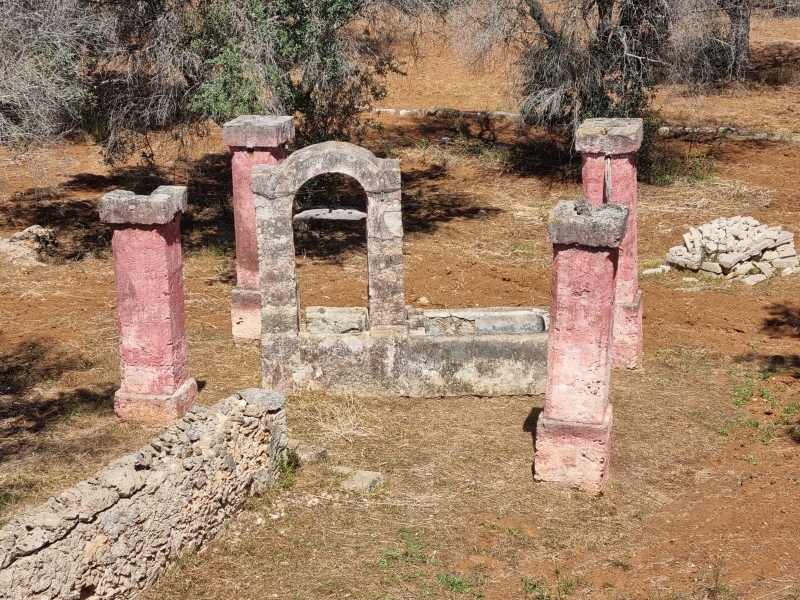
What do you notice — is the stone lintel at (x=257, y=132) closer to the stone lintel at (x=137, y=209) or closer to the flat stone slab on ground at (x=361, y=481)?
the stone lintel at (x=137, y=209)

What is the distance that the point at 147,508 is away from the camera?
23.1 feet

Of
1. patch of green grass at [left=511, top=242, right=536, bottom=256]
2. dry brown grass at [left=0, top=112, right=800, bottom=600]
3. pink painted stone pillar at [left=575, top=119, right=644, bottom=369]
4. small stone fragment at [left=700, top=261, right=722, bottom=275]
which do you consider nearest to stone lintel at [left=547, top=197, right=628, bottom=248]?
pink painted stone pillar at [left=575, top=119, right=644, bottom=369]

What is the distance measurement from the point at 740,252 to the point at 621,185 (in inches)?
168

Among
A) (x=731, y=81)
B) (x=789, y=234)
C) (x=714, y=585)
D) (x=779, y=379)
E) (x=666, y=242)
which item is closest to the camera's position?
(x=714, y=585)

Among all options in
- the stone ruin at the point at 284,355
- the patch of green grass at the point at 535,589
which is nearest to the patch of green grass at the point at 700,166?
the stone ruin at the point at 284,355

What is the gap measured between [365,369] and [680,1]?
976 cm

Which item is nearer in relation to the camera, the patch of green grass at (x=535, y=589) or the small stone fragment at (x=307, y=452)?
the patch of green grass at (x=535, y=589)

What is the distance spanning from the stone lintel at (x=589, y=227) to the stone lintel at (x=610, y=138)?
2364 millimetres

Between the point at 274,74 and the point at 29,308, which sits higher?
the point at 274,74

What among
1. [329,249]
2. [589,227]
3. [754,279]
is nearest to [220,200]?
[329,249]

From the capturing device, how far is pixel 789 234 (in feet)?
48.3

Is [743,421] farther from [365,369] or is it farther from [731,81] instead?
[731,81]

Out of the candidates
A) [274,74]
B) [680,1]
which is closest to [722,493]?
[274,74]

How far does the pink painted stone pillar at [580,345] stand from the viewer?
8375 mm
